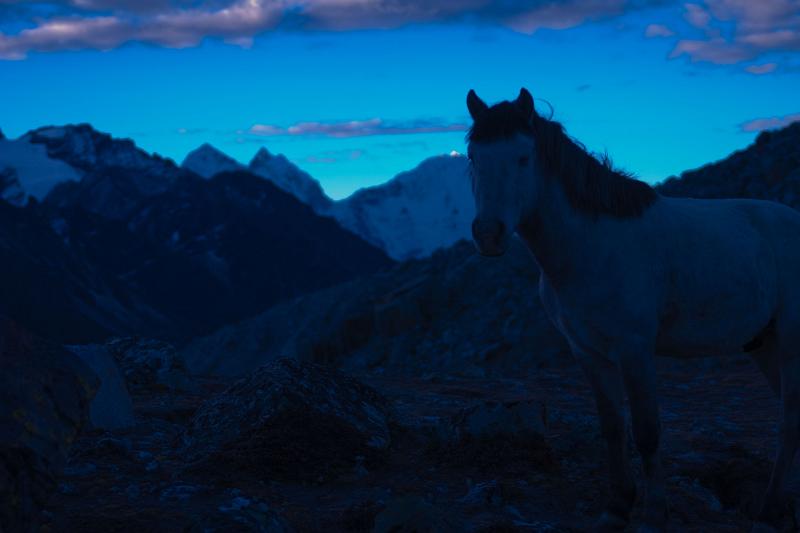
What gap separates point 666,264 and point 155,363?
925 cm

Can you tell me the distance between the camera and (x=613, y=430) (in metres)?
6.21

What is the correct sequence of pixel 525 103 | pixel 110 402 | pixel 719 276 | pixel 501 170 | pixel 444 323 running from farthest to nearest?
pixel 444 323, pixel 110 402, pixel 719 276, pixel 525 103, pixel 501 170

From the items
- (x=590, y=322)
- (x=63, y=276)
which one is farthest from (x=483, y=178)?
(x=63, y=276)

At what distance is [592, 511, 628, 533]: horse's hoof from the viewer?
614 centimetres

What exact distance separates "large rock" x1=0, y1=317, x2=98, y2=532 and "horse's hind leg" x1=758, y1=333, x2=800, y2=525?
5.31 m

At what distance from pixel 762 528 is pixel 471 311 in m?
21.1

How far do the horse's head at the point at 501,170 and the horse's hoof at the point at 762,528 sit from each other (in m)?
3.18

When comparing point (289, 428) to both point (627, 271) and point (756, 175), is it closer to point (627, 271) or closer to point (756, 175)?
point (627, 271)

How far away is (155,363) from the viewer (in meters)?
12.9

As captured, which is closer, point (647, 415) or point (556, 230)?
point (647, 415)

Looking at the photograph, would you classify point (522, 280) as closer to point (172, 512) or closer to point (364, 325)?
point (364, 325)

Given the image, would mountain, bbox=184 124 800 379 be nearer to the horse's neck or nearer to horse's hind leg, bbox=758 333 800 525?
horse's hind leg, bbox=758 333 800 525

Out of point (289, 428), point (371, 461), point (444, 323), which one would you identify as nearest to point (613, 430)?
point (371, 461)

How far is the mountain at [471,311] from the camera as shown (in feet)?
79.5
